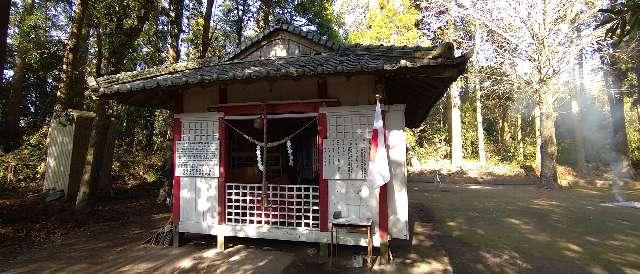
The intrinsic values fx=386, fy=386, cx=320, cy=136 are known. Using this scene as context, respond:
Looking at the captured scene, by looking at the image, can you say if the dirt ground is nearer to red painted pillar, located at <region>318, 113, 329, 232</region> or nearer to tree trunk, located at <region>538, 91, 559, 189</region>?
red painted pillar, located at <region>318, 113, 329, 232</region>

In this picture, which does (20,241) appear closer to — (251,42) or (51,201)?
(51,201)

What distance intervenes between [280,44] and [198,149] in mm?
2930

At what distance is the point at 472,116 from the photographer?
95.6 feet

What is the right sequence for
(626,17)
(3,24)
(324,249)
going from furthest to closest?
(324,249)
(626,17)
(3,24)

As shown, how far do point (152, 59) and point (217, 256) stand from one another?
876 cm

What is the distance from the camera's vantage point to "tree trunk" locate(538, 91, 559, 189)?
17.7 m

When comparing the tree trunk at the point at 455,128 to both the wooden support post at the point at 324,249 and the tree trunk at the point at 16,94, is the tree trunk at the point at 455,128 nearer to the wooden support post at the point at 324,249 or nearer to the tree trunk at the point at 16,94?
the wooden support post at the point at 324,249

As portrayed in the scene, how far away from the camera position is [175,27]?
13828mm

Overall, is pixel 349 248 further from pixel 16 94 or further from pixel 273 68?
pixel 16 94

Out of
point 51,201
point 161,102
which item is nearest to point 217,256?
point 161,102

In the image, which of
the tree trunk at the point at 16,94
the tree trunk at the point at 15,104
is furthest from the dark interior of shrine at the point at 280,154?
the tree trunk at the point at 15,104

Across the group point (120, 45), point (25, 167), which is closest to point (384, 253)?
point (120, 45)

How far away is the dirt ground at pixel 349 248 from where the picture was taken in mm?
6477

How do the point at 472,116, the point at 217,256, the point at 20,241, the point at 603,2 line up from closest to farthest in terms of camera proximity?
the point at 217,256 < the point at 20,241 < the point at 603,2 < the point at 472,116
